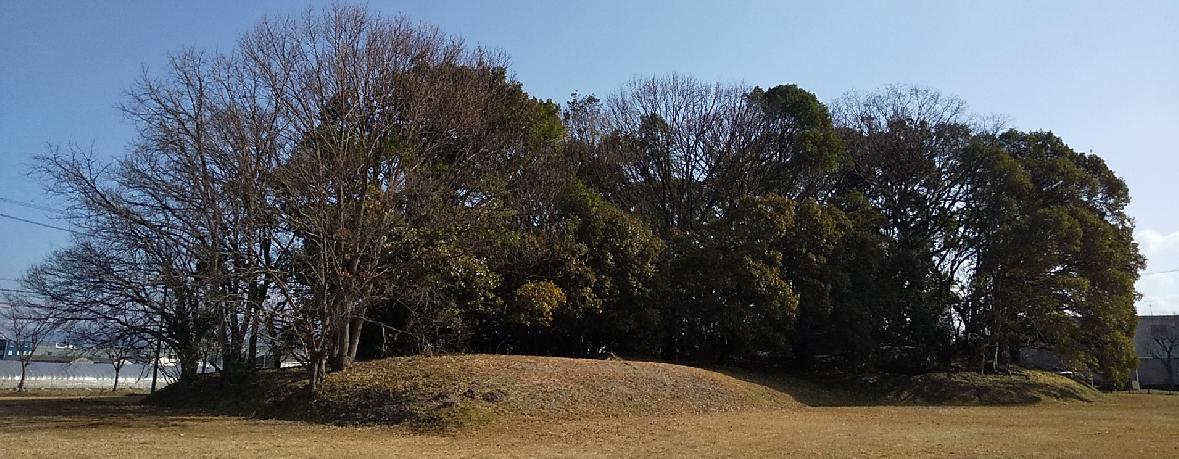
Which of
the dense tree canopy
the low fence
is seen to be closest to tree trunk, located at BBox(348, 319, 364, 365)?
the dense tree canopy

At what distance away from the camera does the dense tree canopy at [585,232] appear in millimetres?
20547

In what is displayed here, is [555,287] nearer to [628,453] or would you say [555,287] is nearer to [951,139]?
[628,453]

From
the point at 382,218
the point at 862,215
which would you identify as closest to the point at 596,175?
the point at 862,215

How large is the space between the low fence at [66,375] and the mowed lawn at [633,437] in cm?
2361

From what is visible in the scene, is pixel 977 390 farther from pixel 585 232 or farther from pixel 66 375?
pixel 66 375

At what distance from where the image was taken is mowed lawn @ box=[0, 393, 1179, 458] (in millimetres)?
12852

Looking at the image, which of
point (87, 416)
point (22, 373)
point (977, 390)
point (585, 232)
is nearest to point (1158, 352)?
point (977, 390)

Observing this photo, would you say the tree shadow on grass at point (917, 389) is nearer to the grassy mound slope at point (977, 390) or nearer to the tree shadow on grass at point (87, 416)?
the grassy mound slope at point (977, 390)

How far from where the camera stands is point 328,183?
1981 cm

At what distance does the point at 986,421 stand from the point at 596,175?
63.0ft

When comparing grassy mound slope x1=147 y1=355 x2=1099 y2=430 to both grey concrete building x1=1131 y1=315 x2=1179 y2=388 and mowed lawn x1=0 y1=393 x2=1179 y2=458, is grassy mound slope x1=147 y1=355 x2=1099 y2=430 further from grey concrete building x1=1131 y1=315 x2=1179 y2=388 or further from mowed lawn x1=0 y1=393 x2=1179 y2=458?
grey concrete building x1=1131 y1=315 x2=1179 y2=388

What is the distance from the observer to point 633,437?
51.1 feet

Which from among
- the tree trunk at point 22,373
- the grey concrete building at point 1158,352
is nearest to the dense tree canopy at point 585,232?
the tree trunk at point 22,373

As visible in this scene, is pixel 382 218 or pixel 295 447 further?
pixel 382 218
